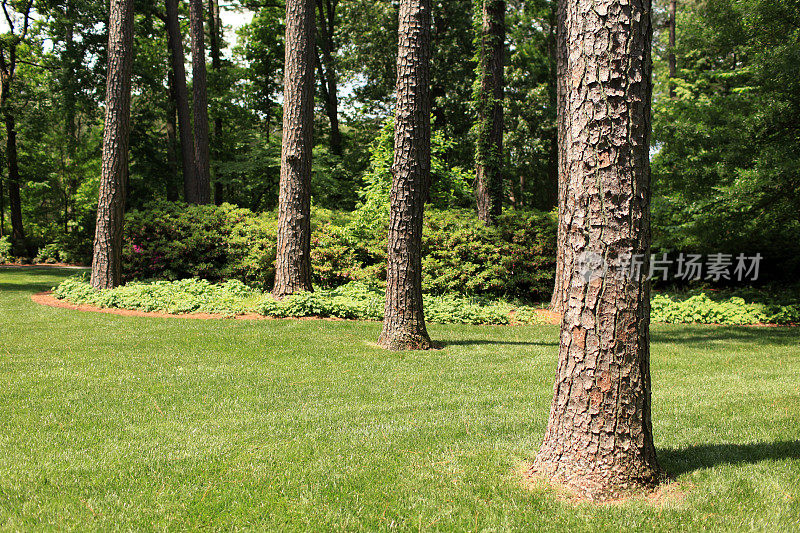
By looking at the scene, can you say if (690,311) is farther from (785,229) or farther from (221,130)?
(221,130)

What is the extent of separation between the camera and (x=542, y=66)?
27.2 meters

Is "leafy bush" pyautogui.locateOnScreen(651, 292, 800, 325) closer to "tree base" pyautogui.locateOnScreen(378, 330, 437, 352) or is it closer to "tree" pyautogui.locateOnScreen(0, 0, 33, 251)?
"tree base" pyautogui.locateOnScreen(378, 330, 437, 352)

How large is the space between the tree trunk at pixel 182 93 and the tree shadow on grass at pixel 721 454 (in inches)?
748

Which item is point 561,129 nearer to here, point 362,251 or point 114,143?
point 362,251

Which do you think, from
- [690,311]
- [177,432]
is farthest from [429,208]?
[177,432]

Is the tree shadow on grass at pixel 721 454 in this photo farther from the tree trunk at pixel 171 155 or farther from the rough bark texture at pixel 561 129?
the tree trunk at pixel 171 155

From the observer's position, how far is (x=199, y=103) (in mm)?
19609

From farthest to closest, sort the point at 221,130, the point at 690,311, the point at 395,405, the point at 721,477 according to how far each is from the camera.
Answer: the point at 221,130
the point at 690,311
the point at 395,405
the point at 721,477

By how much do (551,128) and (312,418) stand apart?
22.0 metres

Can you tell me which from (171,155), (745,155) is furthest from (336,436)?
(171,155)

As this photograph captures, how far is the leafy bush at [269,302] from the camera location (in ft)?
34.2

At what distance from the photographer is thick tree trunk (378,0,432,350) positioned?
291 inches

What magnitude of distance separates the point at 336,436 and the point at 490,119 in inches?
440

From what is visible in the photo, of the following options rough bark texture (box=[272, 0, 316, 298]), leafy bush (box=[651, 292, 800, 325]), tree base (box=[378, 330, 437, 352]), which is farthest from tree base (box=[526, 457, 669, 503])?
leafy bush (box=[651, 292, 800, 325])
